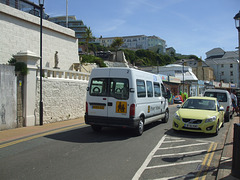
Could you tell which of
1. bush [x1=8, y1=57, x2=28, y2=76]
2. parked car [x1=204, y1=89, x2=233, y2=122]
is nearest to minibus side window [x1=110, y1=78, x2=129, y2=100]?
bush [x1=8, y1=57, x2=28, y2=76]

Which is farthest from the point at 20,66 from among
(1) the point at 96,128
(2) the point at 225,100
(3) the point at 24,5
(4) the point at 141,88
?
(2) the point at 225,100

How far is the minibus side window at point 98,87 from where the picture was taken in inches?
335

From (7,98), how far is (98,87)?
4153 mm

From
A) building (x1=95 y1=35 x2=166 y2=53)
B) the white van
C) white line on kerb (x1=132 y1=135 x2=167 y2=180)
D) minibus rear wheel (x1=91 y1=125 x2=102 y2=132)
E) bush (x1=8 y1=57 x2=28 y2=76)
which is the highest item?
building (x1=95 y1=35 x2=166 y2=53)

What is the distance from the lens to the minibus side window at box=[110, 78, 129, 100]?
818cm

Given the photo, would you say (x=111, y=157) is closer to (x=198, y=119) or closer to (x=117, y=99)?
(x=117, y=99)

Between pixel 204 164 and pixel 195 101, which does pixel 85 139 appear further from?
pixel 195 101

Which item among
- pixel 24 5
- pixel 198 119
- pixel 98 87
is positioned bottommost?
pixel 198 119

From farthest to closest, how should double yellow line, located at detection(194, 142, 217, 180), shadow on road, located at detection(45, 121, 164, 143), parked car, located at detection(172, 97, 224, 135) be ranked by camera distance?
parked car, located at detection(172, 97, 224, 135)
shadow on road, located at detection(45, 121, 164, 143)
double yellow line, located at detection(194, 142, 217, 180)

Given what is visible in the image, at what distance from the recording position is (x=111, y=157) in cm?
586

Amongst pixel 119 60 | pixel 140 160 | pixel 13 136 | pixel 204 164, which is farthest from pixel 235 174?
pixel 119 60

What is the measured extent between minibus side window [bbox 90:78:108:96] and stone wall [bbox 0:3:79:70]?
8.49 m

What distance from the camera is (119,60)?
153ft

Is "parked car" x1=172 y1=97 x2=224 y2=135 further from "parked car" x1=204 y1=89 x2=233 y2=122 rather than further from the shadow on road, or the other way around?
"parked car" x1=204 y1=89 x2=233 y2=122
